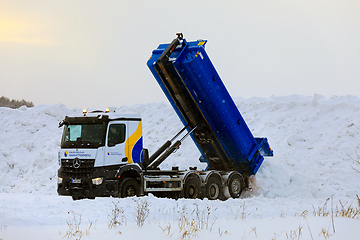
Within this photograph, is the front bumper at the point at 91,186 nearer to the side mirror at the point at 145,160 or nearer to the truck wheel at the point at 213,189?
the side mirror at the point at 145,160

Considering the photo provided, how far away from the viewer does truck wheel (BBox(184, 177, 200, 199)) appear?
14.4 metres

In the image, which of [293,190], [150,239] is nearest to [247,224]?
[150,239]

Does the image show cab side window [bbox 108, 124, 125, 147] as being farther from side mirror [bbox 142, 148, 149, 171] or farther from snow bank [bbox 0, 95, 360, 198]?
snow bank [bbox 0, 95, 360, 198]

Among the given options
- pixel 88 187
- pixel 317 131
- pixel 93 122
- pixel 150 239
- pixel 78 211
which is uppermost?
pixel 317 131

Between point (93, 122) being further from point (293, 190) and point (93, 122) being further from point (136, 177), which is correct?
point (293, 190)

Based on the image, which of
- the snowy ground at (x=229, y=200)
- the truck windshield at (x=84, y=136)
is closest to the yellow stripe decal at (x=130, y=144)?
the truck windshield at (x=84, y=136)

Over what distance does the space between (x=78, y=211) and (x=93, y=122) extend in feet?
9.60

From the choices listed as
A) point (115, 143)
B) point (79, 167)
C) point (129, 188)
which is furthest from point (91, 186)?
point (115, 143)

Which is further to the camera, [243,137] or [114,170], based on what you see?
[243,137]

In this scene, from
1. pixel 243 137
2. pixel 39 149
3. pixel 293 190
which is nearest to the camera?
pixel 243 137

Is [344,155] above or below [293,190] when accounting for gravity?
above

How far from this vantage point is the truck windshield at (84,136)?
13148 mm

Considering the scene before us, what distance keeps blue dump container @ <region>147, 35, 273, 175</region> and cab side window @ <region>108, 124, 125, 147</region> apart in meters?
2.01

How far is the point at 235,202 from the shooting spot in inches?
543
